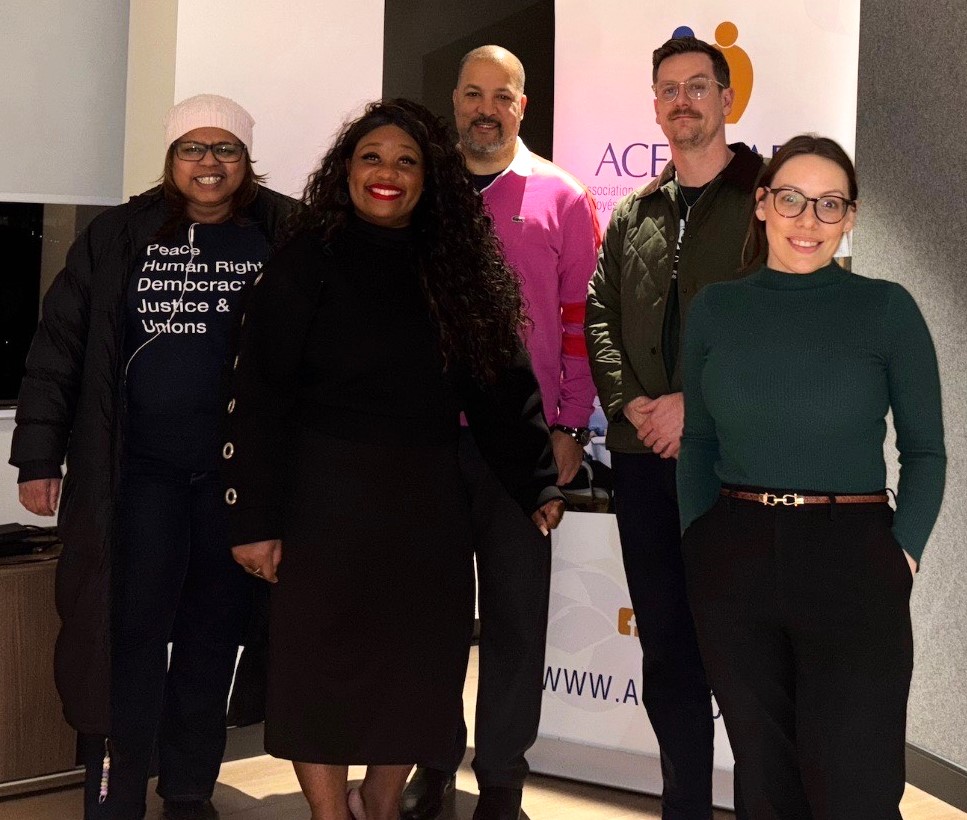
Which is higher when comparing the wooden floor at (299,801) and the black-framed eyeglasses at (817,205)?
the black-framed eyeglasses at (817,205)

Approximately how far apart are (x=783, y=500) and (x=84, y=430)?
1640 millimetres

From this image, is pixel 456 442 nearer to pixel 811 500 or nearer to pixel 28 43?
pixel 811 500

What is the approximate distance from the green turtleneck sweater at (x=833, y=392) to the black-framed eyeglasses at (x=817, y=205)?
9 centimetres

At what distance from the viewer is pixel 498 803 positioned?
3016 mm

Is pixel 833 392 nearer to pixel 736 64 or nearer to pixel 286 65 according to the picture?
pixel 736 64

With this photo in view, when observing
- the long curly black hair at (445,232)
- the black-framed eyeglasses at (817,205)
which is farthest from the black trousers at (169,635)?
the black-framed eyeglasses at (817,205)

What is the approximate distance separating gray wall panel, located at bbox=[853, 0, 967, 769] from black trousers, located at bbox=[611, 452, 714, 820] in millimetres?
1013

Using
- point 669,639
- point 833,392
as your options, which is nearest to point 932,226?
point 669,639

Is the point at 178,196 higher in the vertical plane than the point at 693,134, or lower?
lower

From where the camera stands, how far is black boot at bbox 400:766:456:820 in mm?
3197

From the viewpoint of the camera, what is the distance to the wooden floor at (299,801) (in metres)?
3.21

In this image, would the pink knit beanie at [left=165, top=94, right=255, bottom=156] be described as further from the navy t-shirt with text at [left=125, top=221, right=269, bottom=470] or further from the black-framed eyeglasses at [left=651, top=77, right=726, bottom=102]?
the black-framed eyeglasses at [left=651, top=77, right=726, bottom=102]

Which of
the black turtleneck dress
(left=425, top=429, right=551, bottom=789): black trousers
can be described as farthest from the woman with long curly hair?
(left=425, top=429, right=551, bottom=789): black trousers

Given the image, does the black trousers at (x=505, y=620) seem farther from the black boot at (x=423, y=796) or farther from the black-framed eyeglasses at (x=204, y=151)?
the black-framed eyeglasses at (x=204, y=151)
